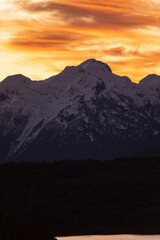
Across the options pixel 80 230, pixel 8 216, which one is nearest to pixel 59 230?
pixel 80 230

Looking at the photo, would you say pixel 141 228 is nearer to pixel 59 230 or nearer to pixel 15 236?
pixel 59 230

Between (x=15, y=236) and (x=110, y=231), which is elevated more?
(x=110, y=231)

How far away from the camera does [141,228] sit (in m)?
184

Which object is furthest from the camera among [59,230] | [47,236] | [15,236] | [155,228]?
[59,230]

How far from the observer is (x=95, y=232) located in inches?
7323

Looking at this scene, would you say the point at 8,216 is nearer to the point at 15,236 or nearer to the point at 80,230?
the point at 15,236

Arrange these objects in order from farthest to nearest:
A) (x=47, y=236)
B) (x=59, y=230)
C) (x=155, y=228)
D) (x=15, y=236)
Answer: (x=59, y=230)
(x=155, y=228)
(x=47, y=236)
(x=15, y=236)

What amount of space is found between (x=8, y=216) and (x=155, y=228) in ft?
278

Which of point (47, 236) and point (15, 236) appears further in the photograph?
point (47, 236)

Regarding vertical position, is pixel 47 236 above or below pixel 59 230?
below

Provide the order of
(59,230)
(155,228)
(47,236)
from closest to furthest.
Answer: (47,236) < (155,228) < (59,230)

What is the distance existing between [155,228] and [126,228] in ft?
33.9

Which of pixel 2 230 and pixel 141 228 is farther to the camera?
pixel 141 228

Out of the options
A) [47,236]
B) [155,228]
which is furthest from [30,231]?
[155,228]
